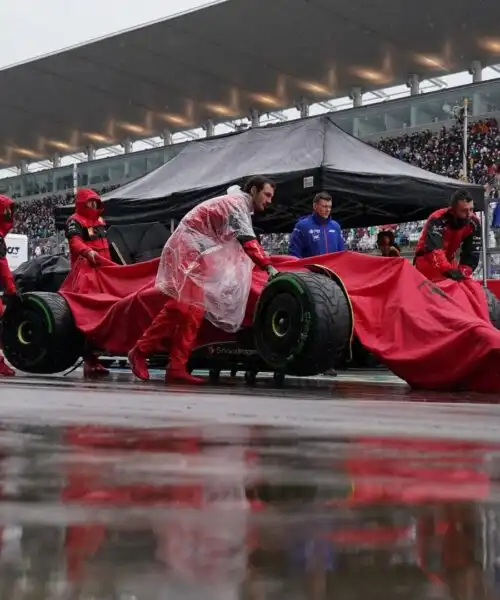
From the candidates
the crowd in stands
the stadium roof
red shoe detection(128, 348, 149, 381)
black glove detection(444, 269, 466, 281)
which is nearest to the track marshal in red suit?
red shoe detection(128, 348, 149, 381)

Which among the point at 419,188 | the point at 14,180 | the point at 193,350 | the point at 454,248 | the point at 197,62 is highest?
the point at 197,62

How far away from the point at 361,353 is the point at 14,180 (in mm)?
40268

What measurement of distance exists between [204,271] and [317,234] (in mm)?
2445

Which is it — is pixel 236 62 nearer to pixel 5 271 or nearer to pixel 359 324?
pixel 5 271

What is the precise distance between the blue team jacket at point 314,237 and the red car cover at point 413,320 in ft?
6.47

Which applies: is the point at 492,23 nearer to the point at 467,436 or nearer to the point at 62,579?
the point at 467,436

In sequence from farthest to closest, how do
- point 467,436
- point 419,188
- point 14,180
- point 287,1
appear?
point 14,180, point 287,1, point 419,188, point 467,436

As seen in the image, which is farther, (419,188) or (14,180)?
(14,180)

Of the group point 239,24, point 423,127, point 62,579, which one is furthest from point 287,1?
point 62,579

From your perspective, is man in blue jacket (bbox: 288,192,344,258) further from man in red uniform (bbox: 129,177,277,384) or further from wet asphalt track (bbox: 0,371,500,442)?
wet asphalt track (bbox: 0,371,500,442)

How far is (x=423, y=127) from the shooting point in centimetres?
3028

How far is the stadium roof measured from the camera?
99.9ft

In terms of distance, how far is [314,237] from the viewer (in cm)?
936

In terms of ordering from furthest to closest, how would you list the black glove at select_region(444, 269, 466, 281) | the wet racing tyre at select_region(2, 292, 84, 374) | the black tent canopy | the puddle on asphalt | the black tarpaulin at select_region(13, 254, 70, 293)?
1. the black tarpaulin at select_region(13, 254, 70, 293)
2. the black tent canopy
3. the wet racing tyre at select_region(2, 292, 84, 374)
4. the black glove at select_region(444, 269, 466, 281)
5. the puddle on asphalt
